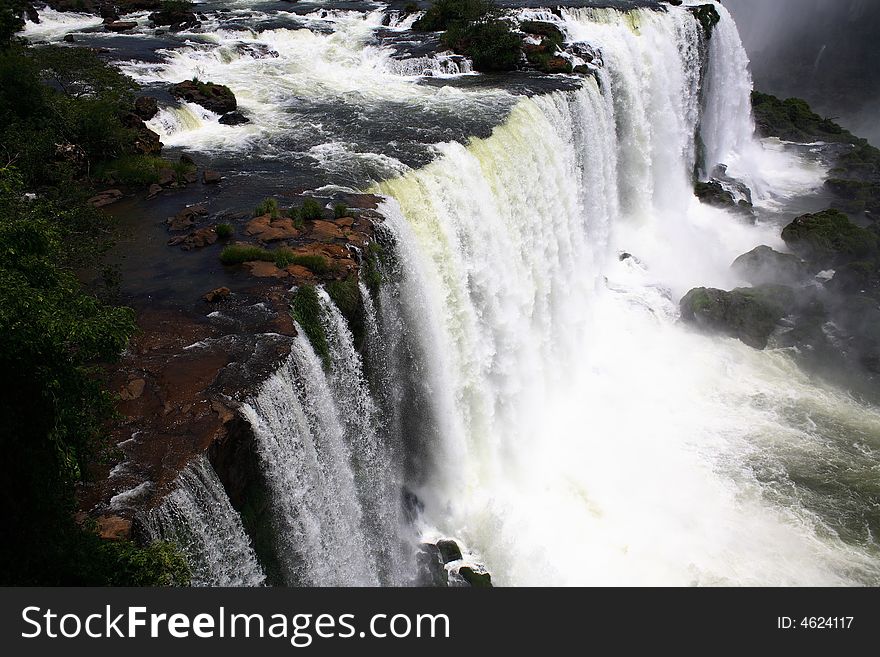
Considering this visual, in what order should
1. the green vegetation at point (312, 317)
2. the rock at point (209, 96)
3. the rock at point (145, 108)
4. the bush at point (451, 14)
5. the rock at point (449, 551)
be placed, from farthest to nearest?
the bush at point (451, 14)
the rock at point (209, 96)
the rock at point (145, 108)
the rock at point (449, 551)
the green vegetation at point (312, 317)

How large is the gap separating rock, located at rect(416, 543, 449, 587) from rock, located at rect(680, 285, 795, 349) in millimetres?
13826

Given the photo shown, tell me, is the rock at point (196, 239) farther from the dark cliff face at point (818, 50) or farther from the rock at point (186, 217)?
the dark cliff face at point (818, 50)

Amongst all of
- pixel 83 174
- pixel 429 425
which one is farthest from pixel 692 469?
pixel 83 174

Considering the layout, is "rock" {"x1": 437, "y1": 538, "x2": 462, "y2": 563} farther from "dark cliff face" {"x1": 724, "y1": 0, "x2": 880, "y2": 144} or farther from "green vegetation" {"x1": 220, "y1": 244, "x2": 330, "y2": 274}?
"dark cliff face" {"x1": 724, "y1": 0, "x2": 880, "y2": 144}

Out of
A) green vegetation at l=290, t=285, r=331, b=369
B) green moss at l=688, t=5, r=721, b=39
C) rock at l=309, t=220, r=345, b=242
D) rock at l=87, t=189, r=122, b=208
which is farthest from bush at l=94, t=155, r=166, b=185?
green moss at l=688, t=5, r=721, b=39

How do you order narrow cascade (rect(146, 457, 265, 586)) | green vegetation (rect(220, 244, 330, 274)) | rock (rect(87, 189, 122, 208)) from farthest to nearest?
rock (rect(87, 189, 122, 208)), green vegetation (rect(220, 244, 330, 274)), narrow cascade (rect(146, 457, 265, 586))

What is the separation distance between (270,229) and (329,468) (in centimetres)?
556

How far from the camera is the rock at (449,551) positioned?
12.2 metres

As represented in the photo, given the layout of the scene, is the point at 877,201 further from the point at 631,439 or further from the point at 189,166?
the point at 189,166

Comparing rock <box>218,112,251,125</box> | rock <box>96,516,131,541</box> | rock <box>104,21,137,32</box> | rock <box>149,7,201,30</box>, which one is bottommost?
rock <box>96,516,131,541</box>

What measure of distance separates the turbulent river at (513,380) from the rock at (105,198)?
322 centimetres

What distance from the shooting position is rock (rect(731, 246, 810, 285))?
2438 centimetres

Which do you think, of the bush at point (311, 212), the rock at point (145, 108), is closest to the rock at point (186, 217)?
the bush at point (311, 212)
